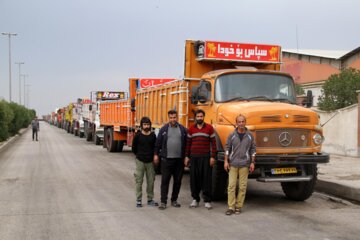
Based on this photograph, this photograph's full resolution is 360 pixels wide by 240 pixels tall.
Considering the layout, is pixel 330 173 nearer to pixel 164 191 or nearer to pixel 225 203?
pixel 225 203

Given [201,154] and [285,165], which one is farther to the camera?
[285,165]

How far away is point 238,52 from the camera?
11039 mm

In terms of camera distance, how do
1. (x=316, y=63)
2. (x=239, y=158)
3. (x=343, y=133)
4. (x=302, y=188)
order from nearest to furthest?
(x=239, y=158), (x=302, y=188), (x=343, y=133), (x=316, y=63)

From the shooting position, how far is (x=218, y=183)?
8922mm

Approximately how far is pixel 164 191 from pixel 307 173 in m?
2.81

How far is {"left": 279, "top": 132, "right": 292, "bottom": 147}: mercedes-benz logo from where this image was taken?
855cm

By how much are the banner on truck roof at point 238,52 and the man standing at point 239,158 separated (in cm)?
321

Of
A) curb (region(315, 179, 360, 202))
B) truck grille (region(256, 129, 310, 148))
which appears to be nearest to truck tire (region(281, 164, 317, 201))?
truck grille (region(256, 129, 310, 148))

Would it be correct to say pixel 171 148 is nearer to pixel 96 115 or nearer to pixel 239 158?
pixel 239 158

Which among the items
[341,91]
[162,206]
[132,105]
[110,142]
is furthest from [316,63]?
[162,206]

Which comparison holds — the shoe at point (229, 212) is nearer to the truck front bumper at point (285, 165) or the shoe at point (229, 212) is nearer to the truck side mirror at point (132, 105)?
the truck front bumper at point (285, 165)

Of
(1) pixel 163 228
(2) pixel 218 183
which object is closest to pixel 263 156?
(2) pixel 218 183

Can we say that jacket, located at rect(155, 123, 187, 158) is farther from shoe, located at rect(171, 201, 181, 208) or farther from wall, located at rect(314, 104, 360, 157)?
wall, located at rect(314, 104, 360, 157)

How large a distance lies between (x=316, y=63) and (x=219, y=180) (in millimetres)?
40009
